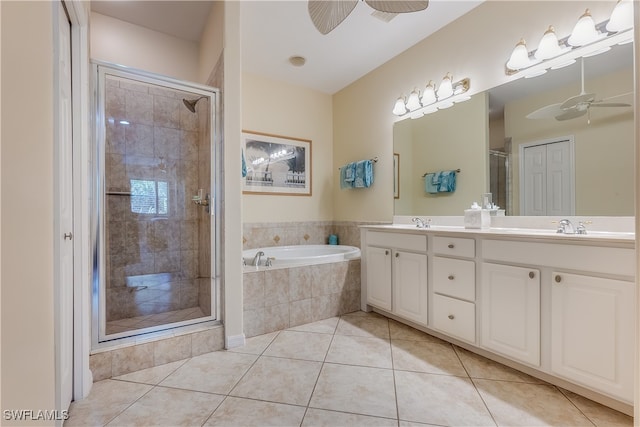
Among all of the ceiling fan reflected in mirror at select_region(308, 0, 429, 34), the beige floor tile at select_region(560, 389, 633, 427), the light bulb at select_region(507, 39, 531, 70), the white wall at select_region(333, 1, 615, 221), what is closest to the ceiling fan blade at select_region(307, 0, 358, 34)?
the ceiling fan reflected in mirror at select_region(308, 0, 429, 34)

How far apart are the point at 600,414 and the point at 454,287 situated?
0.86 meters

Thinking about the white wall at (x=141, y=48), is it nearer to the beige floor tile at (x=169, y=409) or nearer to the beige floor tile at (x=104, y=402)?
the beige floor tile at (x=104, y=402)

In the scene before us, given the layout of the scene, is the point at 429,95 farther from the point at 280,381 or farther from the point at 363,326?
the point at 280,381

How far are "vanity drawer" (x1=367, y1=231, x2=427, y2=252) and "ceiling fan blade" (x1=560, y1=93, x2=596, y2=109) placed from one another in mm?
1225

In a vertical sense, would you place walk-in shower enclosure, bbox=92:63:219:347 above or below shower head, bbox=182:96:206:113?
below

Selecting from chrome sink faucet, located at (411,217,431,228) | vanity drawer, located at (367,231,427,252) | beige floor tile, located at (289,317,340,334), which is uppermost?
chrome sink faucet, located at (411,217,431,228)

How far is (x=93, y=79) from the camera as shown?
66.8 inches

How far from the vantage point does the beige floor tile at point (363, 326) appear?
7.44ft

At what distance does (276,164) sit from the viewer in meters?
3.45

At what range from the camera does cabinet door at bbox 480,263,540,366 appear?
1568 mm

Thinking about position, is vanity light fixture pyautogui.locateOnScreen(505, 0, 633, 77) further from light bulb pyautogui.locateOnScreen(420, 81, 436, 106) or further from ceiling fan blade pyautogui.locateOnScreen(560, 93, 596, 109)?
light bulb pyautogui.locateOnScreen(420, 81, 436, 106)

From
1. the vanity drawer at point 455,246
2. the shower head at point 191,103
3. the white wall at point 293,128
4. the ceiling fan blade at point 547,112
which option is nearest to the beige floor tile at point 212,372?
the vanity drawer at point 455,246

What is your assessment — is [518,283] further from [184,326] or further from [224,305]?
[184,326]

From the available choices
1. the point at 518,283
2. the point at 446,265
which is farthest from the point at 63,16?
the point at 518,283
